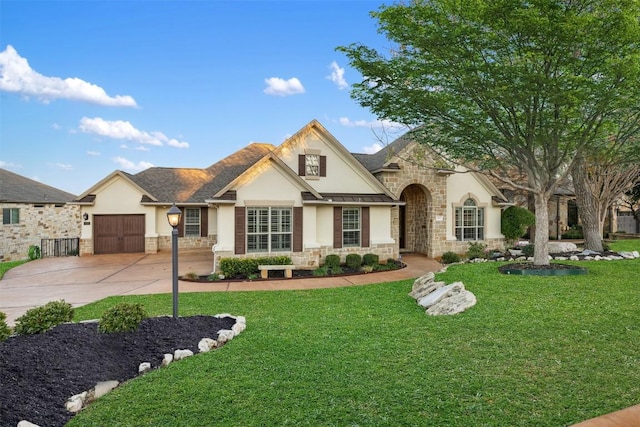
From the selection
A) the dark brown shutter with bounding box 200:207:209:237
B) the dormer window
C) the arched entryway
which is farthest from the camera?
the dark brown shutter with bounding box 200:207:209:237

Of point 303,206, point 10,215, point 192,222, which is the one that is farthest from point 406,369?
point 10,215

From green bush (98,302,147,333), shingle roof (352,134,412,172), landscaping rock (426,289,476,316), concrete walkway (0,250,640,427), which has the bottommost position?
concrete walkway (0,250,640,427)

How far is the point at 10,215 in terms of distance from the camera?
23.1 meters

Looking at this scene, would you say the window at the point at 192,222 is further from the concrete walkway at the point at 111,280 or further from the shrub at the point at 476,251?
the shrub at the point at 476,251

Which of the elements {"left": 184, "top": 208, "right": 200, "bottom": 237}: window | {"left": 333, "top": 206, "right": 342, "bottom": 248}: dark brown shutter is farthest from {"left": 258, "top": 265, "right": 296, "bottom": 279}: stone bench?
{"left": 184, "top": 208, "right": 200, "bottom": 237}: window

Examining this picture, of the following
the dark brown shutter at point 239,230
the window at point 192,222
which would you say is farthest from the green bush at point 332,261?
the window at point 192,222

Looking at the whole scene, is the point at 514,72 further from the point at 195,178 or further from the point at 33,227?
the point at 33,227

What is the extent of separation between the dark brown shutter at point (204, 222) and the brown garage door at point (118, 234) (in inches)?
128

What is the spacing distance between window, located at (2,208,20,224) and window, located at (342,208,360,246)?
22.2 m

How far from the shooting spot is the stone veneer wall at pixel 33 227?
22.9 m

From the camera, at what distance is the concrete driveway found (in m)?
10.6

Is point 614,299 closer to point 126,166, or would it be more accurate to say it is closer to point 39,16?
point 39,16

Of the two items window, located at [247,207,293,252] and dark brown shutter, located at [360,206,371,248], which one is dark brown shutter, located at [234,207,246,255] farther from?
dark brown shutter, located at [360,206,371,248]

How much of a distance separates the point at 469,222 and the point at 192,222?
52.4 feet
